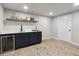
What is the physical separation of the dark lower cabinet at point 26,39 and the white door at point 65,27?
2223 millimetres

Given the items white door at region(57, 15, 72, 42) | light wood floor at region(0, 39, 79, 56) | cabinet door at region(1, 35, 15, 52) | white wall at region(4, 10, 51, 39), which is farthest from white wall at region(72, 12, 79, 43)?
cabinet door at region(1, 35, 15, 52)

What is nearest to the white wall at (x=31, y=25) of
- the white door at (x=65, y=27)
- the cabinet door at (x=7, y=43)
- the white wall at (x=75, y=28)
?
the white door at (x=65, y=27)

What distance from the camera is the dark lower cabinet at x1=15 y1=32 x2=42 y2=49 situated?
3736 millimetres

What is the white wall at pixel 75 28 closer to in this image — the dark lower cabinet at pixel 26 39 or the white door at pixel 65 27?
the white door at pixel 65 27

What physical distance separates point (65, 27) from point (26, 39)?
10.8 feet

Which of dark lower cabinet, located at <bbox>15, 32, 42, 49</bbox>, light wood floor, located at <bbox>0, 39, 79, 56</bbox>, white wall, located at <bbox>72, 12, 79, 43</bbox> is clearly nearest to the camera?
light wood floor, located at <bbox>0, 39, 79, 56</bbox>

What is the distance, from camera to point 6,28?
4480 mm

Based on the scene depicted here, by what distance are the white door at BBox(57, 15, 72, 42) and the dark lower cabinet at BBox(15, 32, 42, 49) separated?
222 centimetres

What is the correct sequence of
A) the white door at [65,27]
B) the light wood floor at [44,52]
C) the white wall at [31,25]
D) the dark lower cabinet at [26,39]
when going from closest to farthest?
the light wood floor at [44,52] < the dark lower cabinet at [26,39] < the white wall at [31,25] < the white door at [65,27]

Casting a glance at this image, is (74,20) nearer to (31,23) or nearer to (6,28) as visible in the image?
(31,23)

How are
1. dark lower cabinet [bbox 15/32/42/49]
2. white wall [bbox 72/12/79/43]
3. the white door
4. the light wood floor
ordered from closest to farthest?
the light wood floor → dark lower cabinet [bbox 15/32/42/49] → white wall [bbox 72/12/79/43] → the white door

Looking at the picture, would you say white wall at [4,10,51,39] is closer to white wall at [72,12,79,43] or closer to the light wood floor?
the light wood floor

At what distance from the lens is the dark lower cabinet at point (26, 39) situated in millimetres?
3736

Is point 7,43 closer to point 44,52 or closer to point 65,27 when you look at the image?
point 44,52
